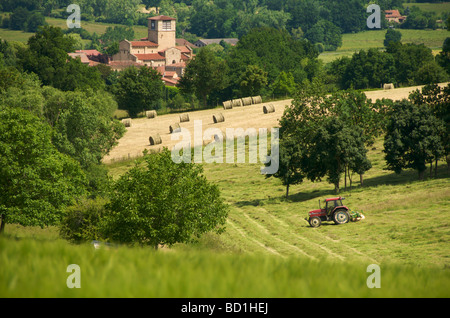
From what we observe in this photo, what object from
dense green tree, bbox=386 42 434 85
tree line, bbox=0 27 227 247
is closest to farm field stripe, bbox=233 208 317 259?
tree line, bbox=0 27 227 247

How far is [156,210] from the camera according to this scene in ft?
91.3

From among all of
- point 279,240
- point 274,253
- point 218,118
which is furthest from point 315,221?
point 218,118

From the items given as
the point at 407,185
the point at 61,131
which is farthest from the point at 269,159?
the point at 61,131

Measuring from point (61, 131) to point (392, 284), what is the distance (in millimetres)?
47214

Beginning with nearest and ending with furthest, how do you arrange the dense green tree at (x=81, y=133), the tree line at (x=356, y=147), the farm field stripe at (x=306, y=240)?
1. the farm field stripe at (x=306, y=240)
2. the tree line at (x=356, y=147)
3. the dense green tree at (x=81, y=133)

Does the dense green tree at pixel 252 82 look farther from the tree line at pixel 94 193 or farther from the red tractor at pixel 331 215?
the red tractor at pixel 331 215

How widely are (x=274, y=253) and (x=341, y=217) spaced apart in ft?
30.2

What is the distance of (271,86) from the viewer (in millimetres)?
141000

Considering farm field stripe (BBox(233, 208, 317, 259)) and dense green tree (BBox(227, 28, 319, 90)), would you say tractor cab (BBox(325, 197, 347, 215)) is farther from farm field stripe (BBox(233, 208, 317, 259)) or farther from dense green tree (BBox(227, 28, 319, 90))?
dense green tree (BBox(227, 28, 319, 90))

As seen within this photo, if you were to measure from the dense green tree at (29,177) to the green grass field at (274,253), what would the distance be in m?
1.47

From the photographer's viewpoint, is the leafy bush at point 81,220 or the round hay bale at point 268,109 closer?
the leafy bush at point 81,220

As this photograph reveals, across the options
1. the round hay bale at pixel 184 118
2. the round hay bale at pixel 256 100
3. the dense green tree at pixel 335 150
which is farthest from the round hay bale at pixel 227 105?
the dense green tree at pixel 335 150

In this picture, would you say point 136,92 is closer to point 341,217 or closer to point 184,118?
point 184,118

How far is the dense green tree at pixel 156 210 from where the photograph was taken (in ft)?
90.2
